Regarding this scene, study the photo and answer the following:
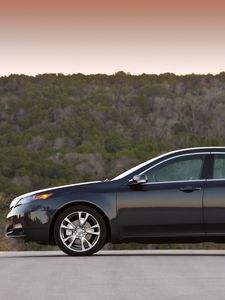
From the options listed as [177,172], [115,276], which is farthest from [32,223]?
[115,276]

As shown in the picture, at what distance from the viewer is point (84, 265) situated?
1330 centimetres

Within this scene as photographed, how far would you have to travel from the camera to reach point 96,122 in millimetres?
110812

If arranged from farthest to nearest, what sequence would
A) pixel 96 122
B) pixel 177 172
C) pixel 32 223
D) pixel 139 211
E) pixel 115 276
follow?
pixel 96 122 < pixel 177 172 < pixel 32 223 < pixel 139 211 < pixel 115 276

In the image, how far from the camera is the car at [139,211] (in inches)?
591

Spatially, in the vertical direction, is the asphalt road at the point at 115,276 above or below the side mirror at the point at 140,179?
below

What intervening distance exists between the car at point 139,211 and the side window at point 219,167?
0.7 inches

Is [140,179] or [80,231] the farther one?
[80,231]

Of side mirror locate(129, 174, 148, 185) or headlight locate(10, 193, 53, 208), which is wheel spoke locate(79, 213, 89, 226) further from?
side mirror locate(129, 174, 148, 185)

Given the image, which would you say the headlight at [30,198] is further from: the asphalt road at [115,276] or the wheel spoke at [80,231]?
the asphalt road at [115,276]

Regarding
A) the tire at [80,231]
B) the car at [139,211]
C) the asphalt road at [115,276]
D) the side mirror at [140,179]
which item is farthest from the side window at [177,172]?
the asphalt road at [115,276]

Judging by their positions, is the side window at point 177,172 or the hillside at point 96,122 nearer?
the side window at point 177,172

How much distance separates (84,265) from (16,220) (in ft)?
8.12

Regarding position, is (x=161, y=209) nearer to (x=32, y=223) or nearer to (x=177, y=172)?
(x=177, y=172)

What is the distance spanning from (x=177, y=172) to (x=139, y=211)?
87 cm
